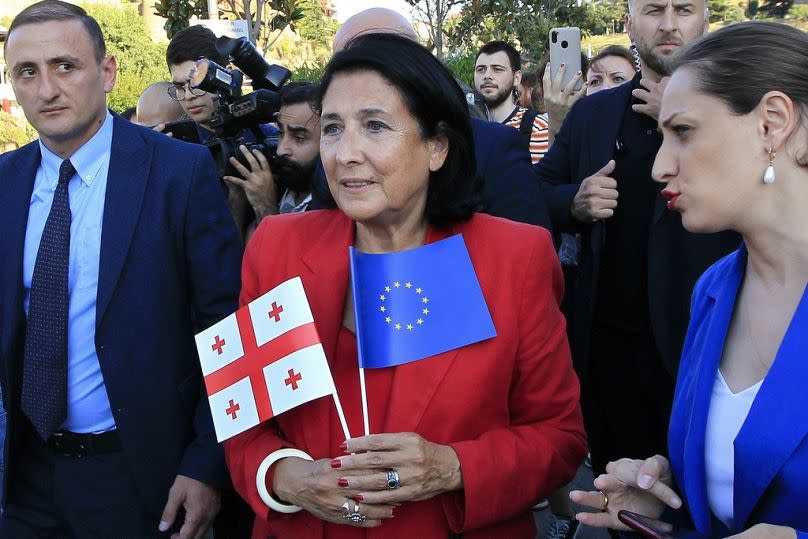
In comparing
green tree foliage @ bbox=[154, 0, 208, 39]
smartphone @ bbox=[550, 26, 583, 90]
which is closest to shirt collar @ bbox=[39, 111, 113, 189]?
smartphone @ bbox=[550, 26, 583, 90]

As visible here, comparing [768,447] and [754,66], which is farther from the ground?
[754,66]

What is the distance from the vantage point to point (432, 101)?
223 cm

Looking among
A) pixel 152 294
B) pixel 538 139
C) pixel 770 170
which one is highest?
pixel 538 139

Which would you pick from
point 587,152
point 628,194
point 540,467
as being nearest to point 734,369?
point 540,467

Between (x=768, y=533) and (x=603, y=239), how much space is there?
5.91 ft

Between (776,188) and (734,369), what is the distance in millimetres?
407

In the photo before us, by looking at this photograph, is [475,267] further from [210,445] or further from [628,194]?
[628,194]

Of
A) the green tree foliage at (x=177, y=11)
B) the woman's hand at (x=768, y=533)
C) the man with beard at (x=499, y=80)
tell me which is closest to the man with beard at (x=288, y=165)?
the woman's hand at (x=768, y=533)

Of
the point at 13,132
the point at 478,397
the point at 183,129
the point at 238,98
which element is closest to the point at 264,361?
the point at 478,397

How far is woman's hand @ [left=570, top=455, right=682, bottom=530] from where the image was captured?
1.92 m

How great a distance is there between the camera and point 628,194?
3285 mm

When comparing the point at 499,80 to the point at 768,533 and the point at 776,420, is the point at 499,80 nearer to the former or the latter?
the point at 776,420

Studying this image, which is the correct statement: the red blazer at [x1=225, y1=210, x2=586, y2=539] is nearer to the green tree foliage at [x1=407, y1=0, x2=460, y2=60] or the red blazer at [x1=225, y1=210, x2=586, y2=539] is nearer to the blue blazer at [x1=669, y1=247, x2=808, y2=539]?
the blue blazer at [x1=669, y1=247, x2=808, y2=539]

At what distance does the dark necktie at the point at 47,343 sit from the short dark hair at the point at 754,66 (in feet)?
6.15
